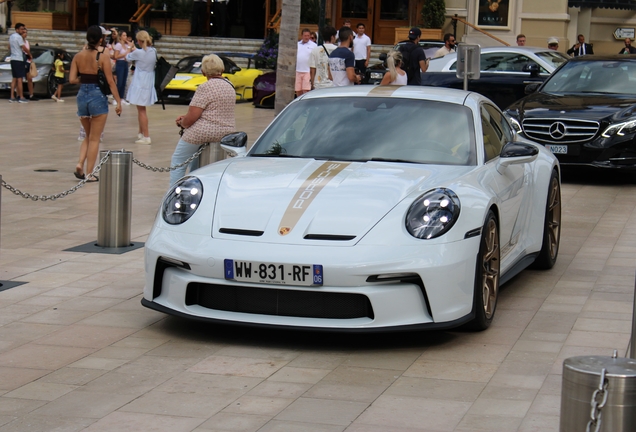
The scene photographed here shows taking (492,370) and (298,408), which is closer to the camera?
(298,408)

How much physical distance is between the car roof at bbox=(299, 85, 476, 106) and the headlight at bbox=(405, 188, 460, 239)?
1.46 metres

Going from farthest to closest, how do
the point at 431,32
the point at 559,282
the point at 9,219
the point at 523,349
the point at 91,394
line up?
the point at 431,32
the point at 9,219
the point at 559,282
the point at 523,349
the point at 91,394

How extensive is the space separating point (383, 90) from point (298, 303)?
233 centimetres

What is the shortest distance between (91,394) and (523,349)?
2447 millimetres

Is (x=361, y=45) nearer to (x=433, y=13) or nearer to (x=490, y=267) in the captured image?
(x=433, y=13)

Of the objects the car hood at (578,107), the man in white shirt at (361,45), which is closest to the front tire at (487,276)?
the car hood at (578,107)

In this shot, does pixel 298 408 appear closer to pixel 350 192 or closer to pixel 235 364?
pixel 235 364

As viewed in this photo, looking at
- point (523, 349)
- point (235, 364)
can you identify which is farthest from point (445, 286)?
point (235, 364)

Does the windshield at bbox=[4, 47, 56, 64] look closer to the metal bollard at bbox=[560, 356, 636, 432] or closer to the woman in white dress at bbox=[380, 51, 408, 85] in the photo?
the woman in white dress at bbox=[380, 51, 408, 85]

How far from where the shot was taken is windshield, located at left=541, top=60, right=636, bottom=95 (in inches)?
579

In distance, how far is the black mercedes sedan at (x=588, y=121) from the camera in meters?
13.5

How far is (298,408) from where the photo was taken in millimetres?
4957

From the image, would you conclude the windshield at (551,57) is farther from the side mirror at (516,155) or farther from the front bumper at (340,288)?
the front bumper at (340,288)

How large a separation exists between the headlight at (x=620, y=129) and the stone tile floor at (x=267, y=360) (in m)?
4.54
